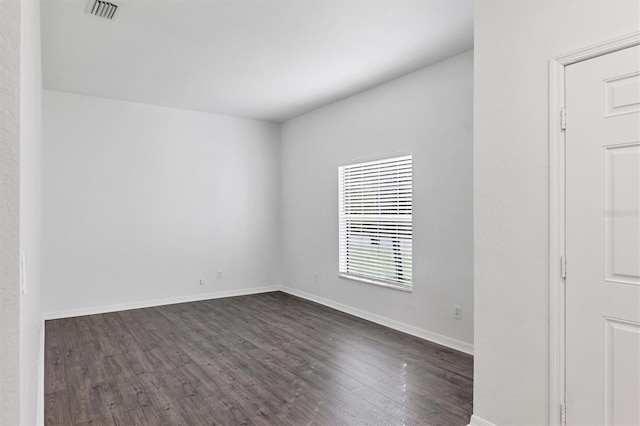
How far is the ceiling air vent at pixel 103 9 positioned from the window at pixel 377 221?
3.13m

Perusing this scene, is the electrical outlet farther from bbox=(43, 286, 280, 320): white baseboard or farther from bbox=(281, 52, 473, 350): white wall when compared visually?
bbox=(43, 286, 280, 320): white baseboard

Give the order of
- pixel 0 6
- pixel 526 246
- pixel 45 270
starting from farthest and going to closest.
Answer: pixel 45 270 < pixel 526 246 < pixel 0 6

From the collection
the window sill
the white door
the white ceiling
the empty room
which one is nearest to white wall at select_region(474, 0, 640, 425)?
the empty room

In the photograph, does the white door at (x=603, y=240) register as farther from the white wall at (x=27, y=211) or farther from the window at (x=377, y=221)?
the window at (x=377, y=221)

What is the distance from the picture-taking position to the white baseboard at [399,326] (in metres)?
3.93

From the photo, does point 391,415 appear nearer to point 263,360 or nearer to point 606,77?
point 263,360

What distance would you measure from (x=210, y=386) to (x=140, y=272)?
3.17 m

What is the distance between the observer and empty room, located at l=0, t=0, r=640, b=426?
6.15 ft

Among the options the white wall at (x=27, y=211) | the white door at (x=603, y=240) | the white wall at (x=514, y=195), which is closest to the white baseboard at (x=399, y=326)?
the white wall at (x=514, y=195)

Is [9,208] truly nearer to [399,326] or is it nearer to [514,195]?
[514,195]

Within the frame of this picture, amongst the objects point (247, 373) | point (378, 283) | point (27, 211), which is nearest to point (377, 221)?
point (378, 283)

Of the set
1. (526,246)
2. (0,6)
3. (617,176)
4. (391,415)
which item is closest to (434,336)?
(391,415)

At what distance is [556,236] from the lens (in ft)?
6.72

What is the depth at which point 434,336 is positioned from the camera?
4.20 m
